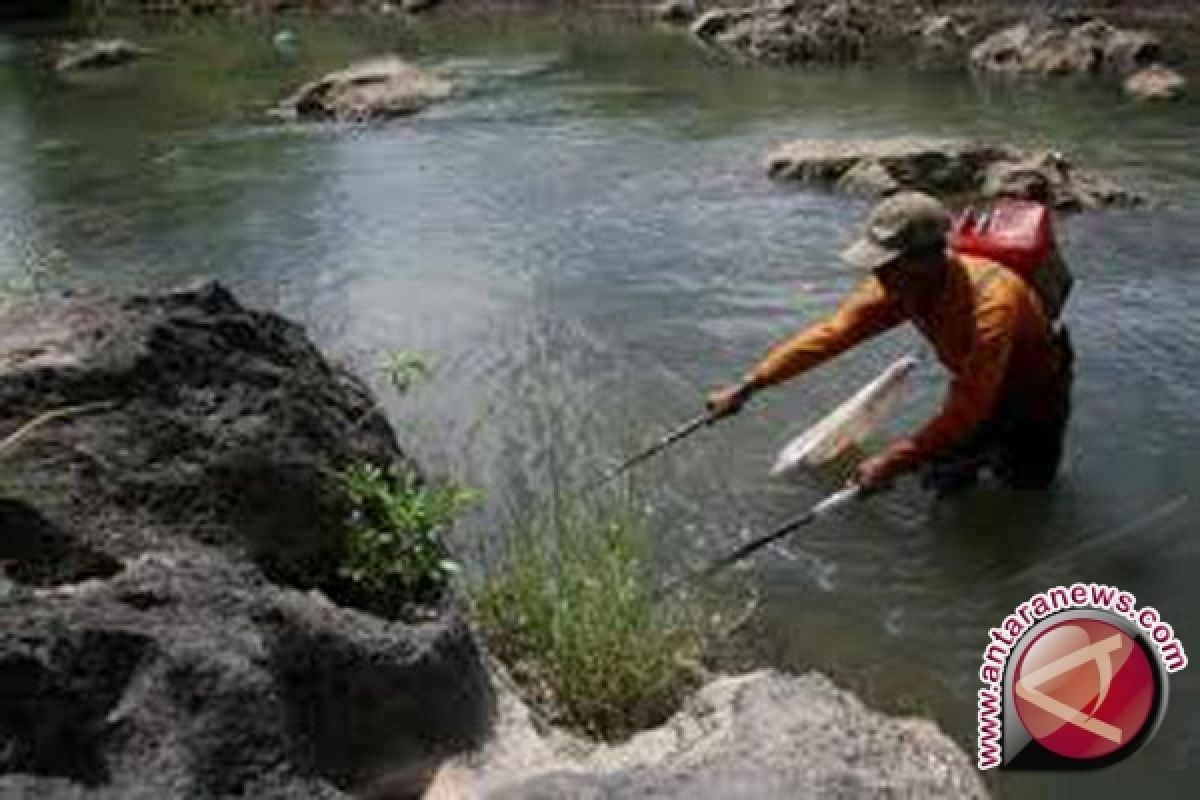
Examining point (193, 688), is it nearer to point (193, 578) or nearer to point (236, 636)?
point (236, 636)

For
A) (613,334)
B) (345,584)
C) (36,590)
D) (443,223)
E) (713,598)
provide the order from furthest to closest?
(443,223), (613,334), (713,598), (345,584), (36,590)

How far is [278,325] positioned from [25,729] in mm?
2342

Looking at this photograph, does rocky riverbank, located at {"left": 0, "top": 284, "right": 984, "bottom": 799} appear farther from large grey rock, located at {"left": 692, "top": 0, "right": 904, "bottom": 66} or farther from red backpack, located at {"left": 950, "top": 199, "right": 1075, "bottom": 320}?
large grey rock, located at {"left": 692, "top": 0, "right": 904, "bottom": 66}

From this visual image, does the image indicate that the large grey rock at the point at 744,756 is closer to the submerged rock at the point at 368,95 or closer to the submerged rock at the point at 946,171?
the submerged rock at the point at 946,171

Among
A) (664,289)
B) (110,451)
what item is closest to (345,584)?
(110,451)

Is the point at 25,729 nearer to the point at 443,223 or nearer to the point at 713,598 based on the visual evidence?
the point at 713,598

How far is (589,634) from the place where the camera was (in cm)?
605

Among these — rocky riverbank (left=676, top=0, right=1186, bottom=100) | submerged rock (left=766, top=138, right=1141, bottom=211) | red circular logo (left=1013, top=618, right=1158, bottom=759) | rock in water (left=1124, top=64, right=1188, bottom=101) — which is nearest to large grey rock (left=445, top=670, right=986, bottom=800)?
red circular logo (left=1013, top=618, right=1158, bottom=759)

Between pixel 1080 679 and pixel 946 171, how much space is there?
495 inches

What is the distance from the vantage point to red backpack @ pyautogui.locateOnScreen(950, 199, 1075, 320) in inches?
348

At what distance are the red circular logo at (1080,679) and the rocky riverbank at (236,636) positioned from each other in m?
0.64

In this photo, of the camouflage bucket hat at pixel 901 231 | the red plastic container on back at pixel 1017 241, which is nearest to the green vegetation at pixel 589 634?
the camouflage bucket hat at pixel 901 231

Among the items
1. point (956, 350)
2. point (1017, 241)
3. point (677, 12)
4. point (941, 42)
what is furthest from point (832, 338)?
point (677, 12)

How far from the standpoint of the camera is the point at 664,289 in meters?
13.9
